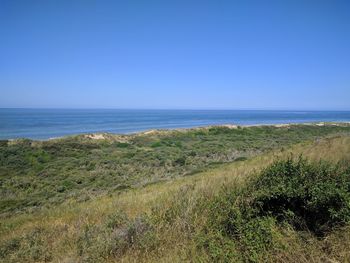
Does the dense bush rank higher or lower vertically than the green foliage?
higher

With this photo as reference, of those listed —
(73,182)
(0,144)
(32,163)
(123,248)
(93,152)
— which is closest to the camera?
(123,248)

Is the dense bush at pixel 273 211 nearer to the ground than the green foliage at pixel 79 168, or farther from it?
farther from it

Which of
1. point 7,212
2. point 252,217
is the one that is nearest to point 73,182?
point 7,212

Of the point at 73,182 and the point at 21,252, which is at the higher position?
the point at 21,252

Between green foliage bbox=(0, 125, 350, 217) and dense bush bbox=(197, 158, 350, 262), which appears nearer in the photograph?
dense bush bbox=(197, 158, 350, 262)

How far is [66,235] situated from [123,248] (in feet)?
5.50

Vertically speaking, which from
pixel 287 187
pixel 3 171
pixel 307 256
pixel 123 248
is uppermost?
pixel 287 187

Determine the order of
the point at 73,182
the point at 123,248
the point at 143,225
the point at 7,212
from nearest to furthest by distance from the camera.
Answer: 1. the point at 123,248
2. the point at 143,225
3. the point at 7,212
4. the point at 73,182

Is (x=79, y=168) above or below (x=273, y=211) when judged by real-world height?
below

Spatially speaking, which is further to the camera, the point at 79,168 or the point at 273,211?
the point at 79,168

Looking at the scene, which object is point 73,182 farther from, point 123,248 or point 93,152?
point 123,248

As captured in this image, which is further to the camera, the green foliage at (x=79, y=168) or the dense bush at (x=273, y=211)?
the green foliage at (x=79, y=168)

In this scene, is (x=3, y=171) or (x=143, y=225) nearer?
(x=143, y=225)

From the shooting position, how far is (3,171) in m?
21.4
